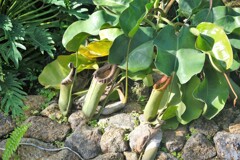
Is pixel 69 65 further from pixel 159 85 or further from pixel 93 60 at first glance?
pixel 159 85

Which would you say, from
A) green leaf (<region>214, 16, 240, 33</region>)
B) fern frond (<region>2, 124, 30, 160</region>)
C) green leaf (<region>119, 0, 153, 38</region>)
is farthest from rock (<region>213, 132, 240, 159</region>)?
fern frond (<region>2, 124, 30, 160</region>)

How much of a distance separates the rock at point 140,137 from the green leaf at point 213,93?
309mm

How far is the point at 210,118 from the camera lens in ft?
9.82

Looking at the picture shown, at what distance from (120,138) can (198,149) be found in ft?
1.43

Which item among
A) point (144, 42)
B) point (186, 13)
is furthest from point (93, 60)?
point (186, 13)

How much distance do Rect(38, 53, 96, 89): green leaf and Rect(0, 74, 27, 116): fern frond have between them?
161 mm

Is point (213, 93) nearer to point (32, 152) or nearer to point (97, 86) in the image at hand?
point (97, 86)

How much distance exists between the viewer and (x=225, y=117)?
3105 mm

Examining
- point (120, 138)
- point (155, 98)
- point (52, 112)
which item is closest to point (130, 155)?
point (120, 138)

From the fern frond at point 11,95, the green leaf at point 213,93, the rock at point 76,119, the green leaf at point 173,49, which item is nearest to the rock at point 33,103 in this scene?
the fern frond at point 11,95

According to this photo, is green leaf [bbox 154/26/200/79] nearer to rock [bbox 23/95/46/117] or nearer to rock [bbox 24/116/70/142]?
rock [bbox 24/116/70/142]

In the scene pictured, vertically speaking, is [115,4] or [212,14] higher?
[115,4]

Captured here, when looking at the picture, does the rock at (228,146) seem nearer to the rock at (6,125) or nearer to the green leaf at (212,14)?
the green leaf at (212,14)

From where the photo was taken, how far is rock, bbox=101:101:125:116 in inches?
125
